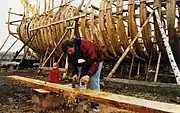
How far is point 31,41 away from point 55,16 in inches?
124

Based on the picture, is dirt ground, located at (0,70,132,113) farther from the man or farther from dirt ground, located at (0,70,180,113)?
the man

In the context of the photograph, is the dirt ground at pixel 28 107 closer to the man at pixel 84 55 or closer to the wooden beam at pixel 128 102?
the man at pixel 84 55

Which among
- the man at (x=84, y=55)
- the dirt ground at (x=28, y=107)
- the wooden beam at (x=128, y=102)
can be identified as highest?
the man at (x=84, y=55)

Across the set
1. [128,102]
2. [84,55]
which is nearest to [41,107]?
[84,55]

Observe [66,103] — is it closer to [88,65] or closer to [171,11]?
[88,65]

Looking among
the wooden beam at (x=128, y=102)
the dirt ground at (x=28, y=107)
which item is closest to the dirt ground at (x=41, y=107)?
the dirt ground at (x=28, y=107)

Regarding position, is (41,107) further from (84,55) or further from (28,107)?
(84,55)

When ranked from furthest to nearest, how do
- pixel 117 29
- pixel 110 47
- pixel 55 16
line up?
pixel 55 16 < pixel 110 47 < pixel 117 29

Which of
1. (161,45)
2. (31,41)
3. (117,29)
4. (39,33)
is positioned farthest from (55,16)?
(161,45)

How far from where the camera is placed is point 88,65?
219 inches

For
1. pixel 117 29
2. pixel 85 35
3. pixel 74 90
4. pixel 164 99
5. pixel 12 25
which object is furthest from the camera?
pixel 12 25

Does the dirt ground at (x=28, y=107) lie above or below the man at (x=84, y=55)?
below

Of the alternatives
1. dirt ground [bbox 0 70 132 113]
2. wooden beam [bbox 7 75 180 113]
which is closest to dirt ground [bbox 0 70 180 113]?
dirt ground [bbox 0 70 132 113]

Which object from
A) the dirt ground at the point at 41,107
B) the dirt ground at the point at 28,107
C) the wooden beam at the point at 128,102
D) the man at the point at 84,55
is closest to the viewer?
the wooden beam at the point at 128,102
